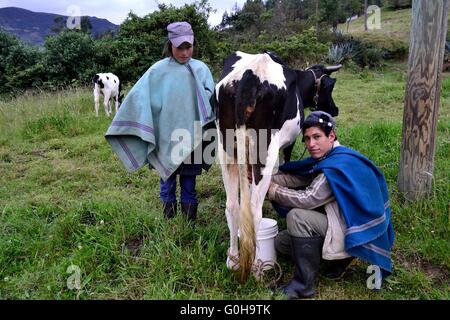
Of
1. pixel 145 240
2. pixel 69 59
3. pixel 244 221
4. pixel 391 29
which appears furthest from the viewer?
pixel 391 29

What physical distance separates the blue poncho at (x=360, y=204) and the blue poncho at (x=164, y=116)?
109 centimetres

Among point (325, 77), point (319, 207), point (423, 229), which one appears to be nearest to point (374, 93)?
point (325, 77)

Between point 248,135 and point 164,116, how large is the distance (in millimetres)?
882

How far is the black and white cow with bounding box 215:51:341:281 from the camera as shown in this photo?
2543 millimetres

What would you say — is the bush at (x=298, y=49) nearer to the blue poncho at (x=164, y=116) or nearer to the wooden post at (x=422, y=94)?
the wooden post at (x=422, y=94)

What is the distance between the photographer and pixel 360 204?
8.27 feet

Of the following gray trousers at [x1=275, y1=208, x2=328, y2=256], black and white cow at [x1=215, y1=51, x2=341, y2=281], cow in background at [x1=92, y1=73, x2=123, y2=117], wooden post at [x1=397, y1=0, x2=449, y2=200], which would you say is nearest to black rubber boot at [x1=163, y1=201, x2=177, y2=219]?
black and white cow at [x1=215, y1=51, x2=341, y2=281]

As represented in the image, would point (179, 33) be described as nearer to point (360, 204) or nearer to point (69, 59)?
point (360, 204)

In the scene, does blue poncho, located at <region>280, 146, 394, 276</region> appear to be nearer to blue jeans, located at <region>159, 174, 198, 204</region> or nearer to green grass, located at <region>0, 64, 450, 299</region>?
green grass, located at <region>0, 64, 450, 299</region>

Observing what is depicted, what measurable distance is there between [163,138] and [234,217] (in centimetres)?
92

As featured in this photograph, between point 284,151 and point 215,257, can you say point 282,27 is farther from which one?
point 215,257

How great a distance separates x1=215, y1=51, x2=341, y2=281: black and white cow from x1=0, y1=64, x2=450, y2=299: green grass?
0.31 metres

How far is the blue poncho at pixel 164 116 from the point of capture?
3172 millimetres

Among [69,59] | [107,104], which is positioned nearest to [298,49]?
[69,59]
